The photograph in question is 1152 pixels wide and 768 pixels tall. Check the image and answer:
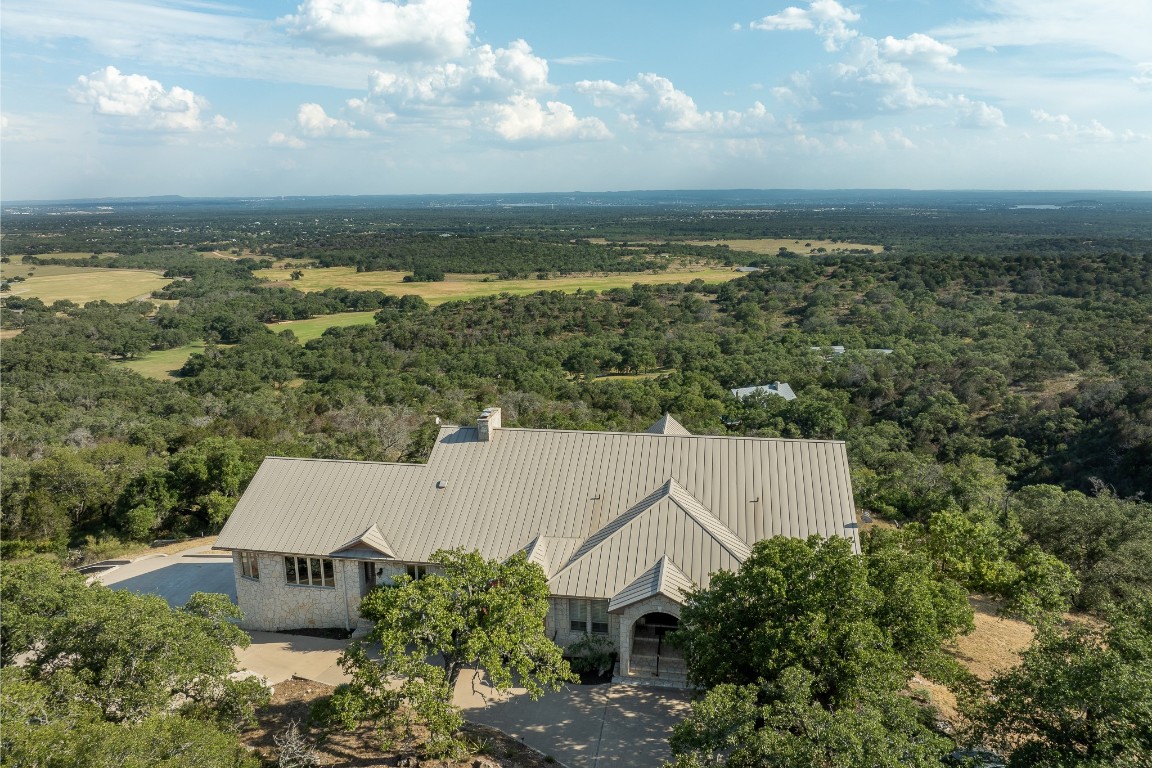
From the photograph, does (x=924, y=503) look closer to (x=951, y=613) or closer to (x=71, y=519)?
(x=951, y=613)

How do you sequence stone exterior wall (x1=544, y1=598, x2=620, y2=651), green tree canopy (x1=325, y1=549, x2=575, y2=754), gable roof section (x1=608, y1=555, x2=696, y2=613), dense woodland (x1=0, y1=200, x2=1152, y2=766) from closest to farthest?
green tree canopy (x1=325, y1=549, x2=575, y2=754)
gable roof section (x1=608, y1=555, x2=696, y2=613)
stone exterior wall (x1=544, y1=598, x2=620, y2=651)
dense woodland (x1=0, y1=200, x2=1152, y2=766)

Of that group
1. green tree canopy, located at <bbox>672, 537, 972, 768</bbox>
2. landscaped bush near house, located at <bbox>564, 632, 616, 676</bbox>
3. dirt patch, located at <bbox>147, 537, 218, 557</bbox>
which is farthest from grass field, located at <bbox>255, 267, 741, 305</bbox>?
green tree canopy, located at <bbox>672, 537, 972, 768</bbox>

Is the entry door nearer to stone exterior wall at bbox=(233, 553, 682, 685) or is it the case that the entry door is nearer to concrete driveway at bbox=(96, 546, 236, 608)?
stone exterior wall at bbox=(233, 553, 682, 685)

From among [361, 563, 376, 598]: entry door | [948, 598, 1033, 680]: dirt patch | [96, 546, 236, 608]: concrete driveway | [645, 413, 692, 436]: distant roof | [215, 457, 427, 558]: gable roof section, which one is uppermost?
[645, 413, 692, 436]: distant roof

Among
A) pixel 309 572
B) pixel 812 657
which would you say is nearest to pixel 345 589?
pixel 309 572

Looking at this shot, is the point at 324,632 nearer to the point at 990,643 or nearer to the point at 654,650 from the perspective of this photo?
the point at 654,650

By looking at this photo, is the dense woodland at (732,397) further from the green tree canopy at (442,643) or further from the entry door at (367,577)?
the entry door at (367,577)

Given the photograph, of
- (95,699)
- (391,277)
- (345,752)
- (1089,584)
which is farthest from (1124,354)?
(391,277)
